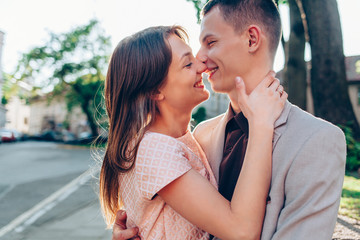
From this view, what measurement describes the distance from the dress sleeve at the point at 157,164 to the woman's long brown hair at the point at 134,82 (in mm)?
170

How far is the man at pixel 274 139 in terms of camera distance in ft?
5.01

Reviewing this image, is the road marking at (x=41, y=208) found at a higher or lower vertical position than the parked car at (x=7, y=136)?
higher

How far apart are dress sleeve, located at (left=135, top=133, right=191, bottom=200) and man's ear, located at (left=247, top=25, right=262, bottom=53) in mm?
790

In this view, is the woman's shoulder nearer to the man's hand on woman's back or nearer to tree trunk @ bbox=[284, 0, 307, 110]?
the man's hand on woman's back

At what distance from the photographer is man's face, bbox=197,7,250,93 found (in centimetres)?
216

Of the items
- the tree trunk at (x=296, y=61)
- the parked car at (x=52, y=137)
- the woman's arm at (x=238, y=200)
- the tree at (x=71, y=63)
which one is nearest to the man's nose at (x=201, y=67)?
the woman's arm at (x=238, y=200)

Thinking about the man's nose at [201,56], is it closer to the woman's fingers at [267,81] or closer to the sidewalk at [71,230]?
the woman's fingers at [267,81]

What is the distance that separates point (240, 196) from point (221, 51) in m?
0.96

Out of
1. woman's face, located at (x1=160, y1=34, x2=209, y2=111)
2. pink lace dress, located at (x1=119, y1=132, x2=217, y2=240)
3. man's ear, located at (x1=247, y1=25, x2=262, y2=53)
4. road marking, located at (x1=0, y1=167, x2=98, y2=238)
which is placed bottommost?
road marking, located at (x1=0, y1=167, x2=98, y2=238)

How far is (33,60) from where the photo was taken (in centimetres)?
3347

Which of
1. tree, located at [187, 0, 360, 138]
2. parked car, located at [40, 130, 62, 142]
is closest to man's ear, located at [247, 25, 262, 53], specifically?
tree, located at [187, 0, 360, 138]

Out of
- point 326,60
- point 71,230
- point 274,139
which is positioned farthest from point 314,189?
point 326,60

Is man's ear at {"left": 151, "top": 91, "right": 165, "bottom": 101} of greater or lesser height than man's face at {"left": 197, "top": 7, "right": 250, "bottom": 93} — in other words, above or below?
below

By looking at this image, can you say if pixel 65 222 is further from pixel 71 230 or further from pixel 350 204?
pixel 350 204
